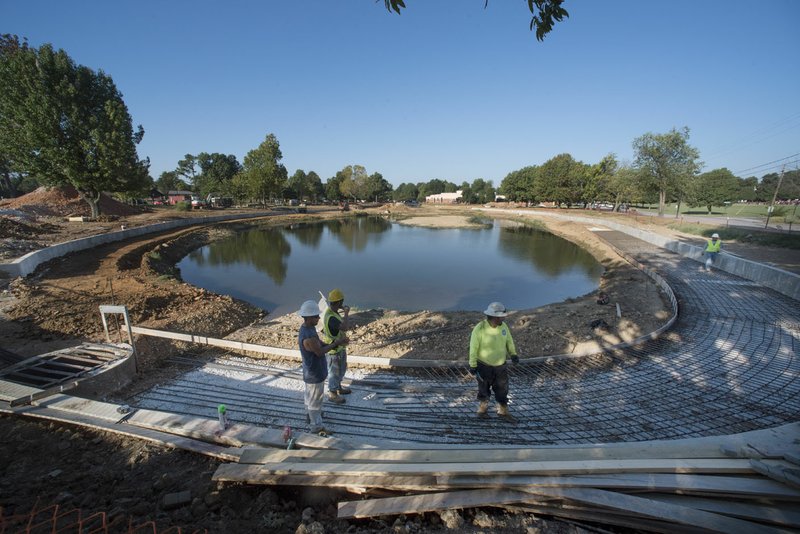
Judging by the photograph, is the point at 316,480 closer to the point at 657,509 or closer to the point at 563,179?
the point at 657,509

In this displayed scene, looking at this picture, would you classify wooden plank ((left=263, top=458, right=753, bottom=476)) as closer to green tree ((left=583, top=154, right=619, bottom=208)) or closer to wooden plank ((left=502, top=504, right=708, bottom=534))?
wooden plank ((left=502, top=504, right=708, bottom=534))

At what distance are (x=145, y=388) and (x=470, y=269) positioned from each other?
18902mm

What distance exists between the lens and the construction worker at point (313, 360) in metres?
4.23

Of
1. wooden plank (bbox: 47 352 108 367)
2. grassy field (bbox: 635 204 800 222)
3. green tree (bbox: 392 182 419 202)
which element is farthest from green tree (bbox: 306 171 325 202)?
wooden plank (bbox: 47 352 108 367)

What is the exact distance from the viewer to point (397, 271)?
21.8 metres

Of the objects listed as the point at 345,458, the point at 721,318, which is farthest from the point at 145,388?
the point at 721,318

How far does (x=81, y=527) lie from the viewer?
2.65 m

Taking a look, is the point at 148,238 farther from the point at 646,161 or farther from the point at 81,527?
the point at 646,161

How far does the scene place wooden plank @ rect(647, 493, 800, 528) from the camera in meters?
2.46

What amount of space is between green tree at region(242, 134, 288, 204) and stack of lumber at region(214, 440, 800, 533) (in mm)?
60523

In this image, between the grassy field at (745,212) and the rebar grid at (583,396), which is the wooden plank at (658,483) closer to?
the rebar grid at (583,396)

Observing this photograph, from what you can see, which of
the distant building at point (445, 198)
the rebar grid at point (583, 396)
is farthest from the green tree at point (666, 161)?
the distant building at point (445, 198)

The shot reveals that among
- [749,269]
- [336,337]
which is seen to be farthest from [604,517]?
[749,269]

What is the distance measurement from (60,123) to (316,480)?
35274mm
